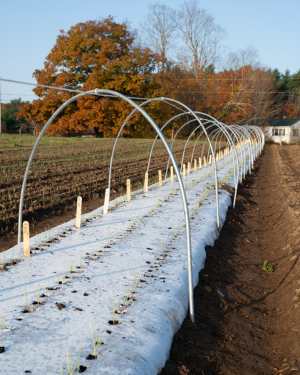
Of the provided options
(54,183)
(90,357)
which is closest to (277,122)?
(54,183)

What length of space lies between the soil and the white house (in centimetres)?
4128

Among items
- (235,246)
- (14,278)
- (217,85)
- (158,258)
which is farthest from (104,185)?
(217,85)

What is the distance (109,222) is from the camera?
6.15m

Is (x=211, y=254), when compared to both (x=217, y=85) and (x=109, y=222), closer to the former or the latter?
(x=109, y=222)

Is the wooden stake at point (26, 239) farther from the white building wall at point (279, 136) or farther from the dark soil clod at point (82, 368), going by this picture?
the white building wall at point (279, 136)

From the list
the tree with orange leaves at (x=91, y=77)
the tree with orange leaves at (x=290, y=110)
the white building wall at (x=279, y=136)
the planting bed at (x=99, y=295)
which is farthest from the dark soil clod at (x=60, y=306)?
the tree with orange leaves at (x=290, y=110)

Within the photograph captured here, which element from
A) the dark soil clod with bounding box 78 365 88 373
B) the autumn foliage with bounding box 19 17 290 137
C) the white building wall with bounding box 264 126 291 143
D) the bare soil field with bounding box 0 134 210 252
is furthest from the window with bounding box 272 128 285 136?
the dark soil clod with bounding box 78 365 88 373

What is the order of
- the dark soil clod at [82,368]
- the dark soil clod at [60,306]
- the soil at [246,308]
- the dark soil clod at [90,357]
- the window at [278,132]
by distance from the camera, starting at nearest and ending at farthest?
the dark soil clod at [82,368] → the dark soil clod at [90,357] → the soil at [246,308] → the dark soil clod at [60,306] → the window at [278,132]

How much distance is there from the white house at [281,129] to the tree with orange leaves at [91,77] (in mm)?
22525

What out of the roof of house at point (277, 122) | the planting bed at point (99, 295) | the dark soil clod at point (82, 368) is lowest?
the dark soil clod at point (82, 368)

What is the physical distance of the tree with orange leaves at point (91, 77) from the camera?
Answer: 2789 centimetres

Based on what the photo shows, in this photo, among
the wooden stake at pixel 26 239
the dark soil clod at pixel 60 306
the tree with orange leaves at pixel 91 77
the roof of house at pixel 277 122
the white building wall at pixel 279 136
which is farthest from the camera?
the roof of house at pixel 277 122

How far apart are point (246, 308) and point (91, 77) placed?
86.8 ft

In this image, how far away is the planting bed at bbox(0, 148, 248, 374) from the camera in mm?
2592
